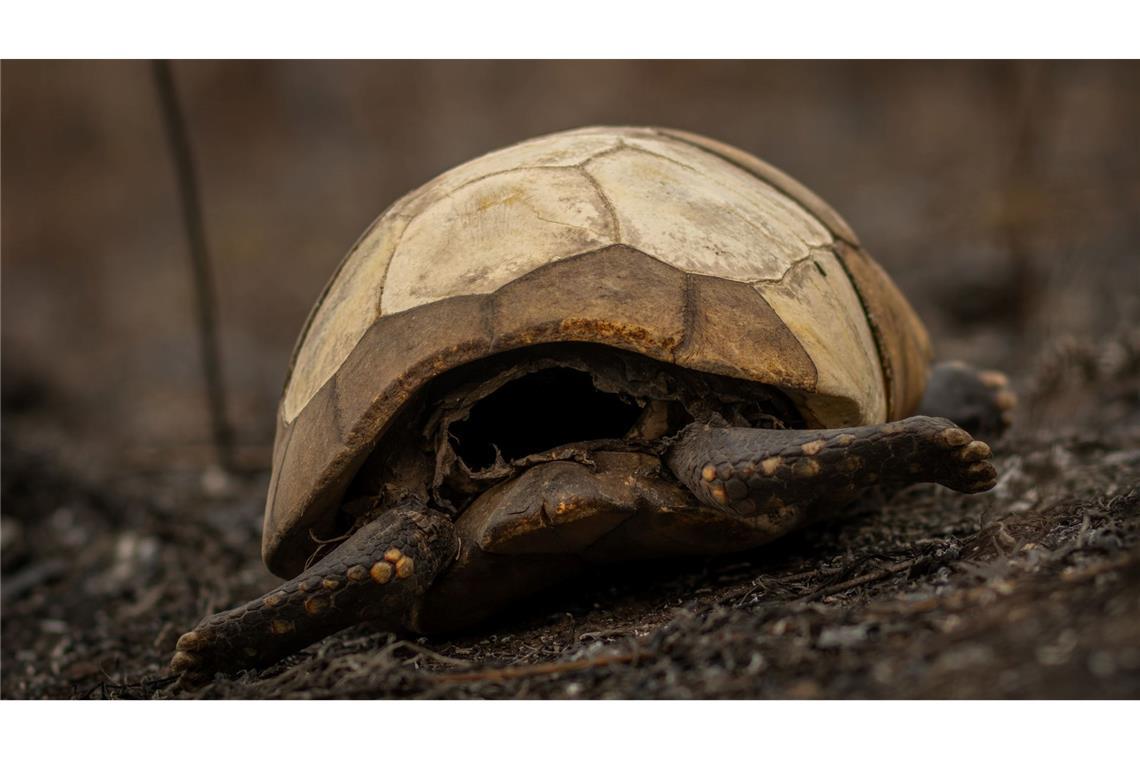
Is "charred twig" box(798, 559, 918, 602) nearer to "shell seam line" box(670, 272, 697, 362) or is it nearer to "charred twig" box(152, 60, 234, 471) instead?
"shell seam line" box(670, 272, 697, 362)

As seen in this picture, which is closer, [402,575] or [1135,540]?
[1135,540]

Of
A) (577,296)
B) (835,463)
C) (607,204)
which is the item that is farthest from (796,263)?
(835,463)

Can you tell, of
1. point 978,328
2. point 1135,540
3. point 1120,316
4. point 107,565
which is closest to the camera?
point 1135,540

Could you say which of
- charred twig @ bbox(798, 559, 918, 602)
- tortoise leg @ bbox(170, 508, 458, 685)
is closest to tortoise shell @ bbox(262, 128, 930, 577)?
tortoise leg @ bbox(170, 508, 458, 685)

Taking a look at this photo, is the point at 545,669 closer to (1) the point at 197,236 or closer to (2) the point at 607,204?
(2) the point at 607,204

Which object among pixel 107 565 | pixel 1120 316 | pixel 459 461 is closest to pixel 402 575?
pixel 459 461

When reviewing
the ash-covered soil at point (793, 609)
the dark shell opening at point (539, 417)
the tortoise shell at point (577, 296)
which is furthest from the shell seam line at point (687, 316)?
the ash-covered soil at point (793, 609)

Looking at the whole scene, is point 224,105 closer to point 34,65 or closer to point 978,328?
point 34,65
